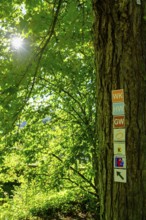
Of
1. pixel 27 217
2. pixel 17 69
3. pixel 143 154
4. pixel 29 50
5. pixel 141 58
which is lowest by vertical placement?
pixel 27 217

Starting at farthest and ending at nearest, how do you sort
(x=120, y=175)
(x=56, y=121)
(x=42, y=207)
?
1. (x=42, y=207)
2. (x=56, y=121)
3. (x=120, y=175)

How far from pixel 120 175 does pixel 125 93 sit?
0.52 m

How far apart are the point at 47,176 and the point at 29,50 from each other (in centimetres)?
351

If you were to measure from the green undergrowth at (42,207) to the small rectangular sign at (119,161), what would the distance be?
5171 millimetres

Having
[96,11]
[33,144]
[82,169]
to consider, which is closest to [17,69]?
[96,11]

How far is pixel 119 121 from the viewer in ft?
6.10

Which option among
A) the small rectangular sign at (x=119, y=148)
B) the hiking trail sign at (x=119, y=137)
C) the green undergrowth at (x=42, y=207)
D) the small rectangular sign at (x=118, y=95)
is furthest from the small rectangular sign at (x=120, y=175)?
the green undergrowth at (x=42, y=207)

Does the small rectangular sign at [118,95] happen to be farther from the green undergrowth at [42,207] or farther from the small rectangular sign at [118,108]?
the green undergrowth at [42,207]

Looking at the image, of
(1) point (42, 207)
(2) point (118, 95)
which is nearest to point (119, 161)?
(2) point (118, 95)

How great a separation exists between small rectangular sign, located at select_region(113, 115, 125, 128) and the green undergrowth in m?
5.24

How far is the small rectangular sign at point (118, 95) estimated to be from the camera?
1.86 metres

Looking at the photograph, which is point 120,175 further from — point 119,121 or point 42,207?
point 42,207

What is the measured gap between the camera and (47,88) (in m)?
5.49

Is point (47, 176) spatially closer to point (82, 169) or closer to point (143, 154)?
point (82, 169)
